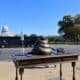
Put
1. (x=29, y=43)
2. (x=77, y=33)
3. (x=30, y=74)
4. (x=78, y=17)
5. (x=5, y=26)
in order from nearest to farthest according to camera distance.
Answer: (x=30, y=74) → (x=29, y=43) → (x=77, y=33) → (x=78, y=17) → (x=5, y=26)

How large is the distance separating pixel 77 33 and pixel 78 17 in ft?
25.6

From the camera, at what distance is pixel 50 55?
9250mm

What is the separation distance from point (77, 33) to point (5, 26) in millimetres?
42009

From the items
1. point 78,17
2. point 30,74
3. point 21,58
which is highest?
point 78,17

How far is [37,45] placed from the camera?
9.49 metres

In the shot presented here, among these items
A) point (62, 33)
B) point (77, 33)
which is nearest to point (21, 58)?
point (77, 33)

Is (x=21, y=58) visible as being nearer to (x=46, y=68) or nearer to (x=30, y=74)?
(x=30, y=74)

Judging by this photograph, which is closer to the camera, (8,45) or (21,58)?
(21,58)

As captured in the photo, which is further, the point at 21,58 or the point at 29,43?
the point at 29,43

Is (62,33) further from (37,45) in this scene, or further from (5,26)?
(37,45)

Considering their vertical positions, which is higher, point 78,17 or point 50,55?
point 78,17

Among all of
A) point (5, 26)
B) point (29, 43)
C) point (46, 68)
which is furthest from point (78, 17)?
point (46, 68)

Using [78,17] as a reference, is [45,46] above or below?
below

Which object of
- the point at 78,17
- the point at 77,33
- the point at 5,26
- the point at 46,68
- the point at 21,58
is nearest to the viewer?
the point at 21,58
